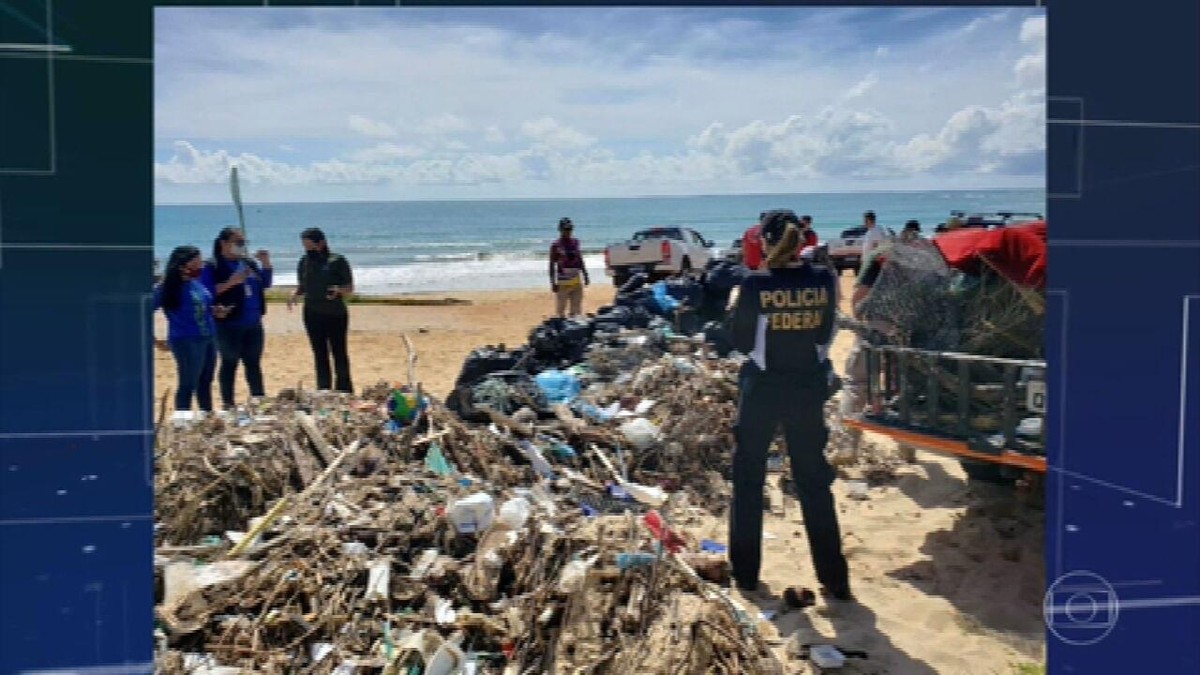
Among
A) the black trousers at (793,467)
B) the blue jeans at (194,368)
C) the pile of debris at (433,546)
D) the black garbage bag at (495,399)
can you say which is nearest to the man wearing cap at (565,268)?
the black garbage bag at (495,399)

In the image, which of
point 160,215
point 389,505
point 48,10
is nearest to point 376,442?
point 389,505

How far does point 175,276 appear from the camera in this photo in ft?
16.9

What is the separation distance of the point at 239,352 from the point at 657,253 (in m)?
10.6

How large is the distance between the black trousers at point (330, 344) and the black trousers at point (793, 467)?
3430mm

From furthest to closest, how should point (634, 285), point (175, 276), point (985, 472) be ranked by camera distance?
1. point (634, 285)
2. point (985, 472)
3. point (175, 276)

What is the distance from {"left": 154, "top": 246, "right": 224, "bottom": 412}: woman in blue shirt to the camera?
5762 mm

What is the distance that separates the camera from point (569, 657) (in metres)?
3.42

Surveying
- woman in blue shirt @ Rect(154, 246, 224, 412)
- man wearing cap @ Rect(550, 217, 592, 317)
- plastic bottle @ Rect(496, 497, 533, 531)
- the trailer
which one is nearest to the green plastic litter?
plastic bottle @ Rect(496, 497, 533, 531)

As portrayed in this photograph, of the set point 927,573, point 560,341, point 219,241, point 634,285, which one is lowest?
point 927,573

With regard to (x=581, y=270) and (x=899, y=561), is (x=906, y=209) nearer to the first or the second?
(x=581, y=270)

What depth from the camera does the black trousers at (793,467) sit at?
430 cm

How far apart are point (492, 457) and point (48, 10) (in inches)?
120

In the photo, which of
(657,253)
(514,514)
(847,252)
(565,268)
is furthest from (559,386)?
(847,252)

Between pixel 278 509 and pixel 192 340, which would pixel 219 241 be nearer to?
pixel 192 340
